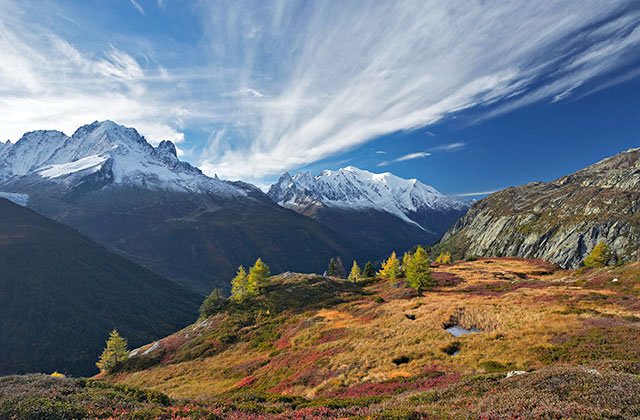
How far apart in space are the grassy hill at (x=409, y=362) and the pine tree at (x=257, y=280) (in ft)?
47.9

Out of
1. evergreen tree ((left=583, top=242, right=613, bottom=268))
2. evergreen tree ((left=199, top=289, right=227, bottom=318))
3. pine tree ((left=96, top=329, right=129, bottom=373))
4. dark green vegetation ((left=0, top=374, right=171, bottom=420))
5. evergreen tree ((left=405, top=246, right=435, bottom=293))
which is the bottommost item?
pine tree ((left=96, top=329, right=129, bottom=373))

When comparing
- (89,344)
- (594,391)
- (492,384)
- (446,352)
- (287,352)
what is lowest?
(89,344)

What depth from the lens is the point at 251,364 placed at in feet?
148

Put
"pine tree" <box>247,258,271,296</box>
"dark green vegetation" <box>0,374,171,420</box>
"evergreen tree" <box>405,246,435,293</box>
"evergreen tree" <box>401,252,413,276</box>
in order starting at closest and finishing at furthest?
"dark green vegetation" <box>0,374,171,420</box> < "evergreen tree" <box>405,246,435,293</box> < "evergreen tree" <box>401,252,413,276</box> < "pine tree" <box>247,258,271,296</box>

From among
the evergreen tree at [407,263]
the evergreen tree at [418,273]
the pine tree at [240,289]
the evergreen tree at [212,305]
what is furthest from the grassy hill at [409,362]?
the pine tree at [240,289]

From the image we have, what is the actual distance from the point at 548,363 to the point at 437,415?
→ 15384 mm

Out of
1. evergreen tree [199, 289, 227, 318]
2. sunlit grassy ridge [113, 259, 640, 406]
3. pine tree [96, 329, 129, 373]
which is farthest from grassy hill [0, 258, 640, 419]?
evergreen tree [199, 289, 227, 318]

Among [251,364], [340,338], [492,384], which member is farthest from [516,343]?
[251,364]

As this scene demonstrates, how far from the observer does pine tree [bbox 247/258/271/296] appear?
8625 centimetres

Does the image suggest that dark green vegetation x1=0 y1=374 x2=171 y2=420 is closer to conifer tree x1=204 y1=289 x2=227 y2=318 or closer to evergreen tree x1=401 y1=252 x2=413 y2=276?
conifer tree x1=204 y1=289 x2=227 y2=318

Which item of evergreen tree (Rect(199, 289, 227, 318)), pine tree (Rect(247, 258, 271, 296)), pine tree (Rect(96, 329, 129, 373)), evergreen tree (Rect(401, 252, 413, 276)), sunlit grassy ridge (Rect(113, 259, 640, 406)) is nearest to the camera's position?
sunlit grassy ridge (Rect(113, 259, 640, 406))

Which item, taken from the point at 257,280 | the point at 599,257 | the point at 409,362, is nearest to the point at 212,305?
the point at 257,280

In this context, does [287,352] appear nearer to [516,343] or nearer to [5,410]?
[516,343]

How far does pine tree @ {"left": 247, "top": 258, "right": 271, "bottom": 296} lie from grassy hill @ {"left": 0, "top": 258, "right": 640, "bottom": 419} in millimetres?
14593
